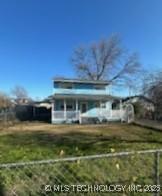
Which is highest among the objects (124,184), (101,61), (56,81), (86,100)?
(101,61)

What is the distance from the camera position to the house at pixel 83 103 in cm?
2718

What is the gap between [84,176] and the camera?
5.65 meters

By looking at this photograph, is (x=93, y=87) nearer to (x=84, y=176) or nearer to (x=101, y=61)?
(x=101, y=61)

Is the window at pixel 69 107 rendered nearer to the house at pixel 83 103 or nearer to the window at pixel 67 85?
the house at pixel 83 103

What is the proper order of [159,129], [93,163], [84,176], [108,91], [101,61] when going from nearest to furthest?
[84,176] → [93,163] → [159,129] → [108,91] → [101,61]

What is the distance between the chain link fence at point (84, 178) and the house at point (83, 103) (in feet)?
66.7

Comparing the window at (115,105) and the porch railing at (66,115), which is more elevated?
the window at (115,105)

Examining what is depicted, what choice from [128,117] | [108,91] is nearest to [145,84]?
[128,117]

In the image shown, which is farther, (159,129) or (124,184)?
(159,129)

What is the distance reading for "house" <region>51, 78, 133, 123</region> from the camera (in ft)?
89.2

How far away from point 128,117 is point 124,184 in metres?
22.7

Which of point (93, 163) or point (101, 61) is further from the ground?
point (101, 61)

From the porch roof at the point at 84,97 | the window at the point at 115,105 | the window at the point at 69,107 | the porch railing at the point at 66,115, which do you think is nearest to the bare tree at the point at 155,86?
the porch railing at the point at 66,115

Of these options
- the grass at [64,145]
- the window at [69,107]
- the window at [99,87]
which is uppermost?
the window at [99,87]
